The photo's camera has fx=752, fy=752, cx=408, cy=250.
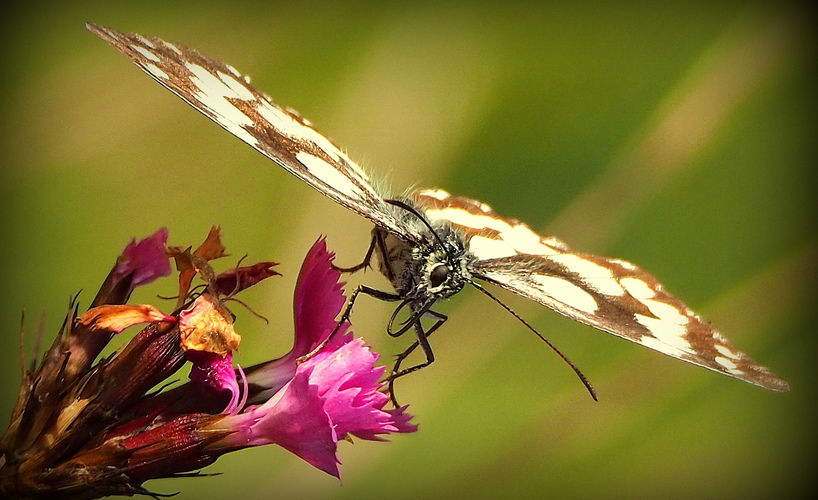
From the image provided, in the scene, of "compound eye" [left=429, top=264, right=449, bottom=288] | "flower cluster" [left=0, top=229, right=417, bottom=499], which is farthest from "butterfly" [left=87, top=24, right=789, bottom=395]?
"flower cluster" [left=0, top=229, right=417, bottom=499]

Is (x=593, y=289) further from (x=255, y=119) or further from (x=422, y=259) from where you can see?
(x=255, y=119)

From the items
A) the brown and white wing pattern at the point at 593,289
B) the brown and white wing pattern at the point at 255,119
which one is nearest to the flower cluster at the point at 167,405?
the brown and white wing pattern at the point at 255,119

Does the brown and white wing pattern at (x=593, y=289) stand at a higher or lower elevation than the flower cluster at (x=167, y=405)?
higher

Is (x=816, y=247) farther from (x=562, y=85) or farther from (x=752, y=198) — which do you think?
(x=562, y=85)

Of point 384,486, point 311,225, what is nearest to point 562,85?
point 311,225

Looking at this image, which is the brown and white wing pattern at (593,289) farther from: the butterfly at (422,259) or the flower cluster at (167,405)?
the flower cluster at (167,405)

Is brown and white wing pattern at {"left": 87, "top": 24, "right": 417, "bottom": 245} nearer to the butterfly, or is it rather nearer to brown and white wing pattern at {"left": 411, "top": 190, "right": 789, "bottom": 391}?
the butterfly

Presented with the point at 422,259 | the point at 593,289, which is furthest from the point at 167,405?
the point at 593,289
